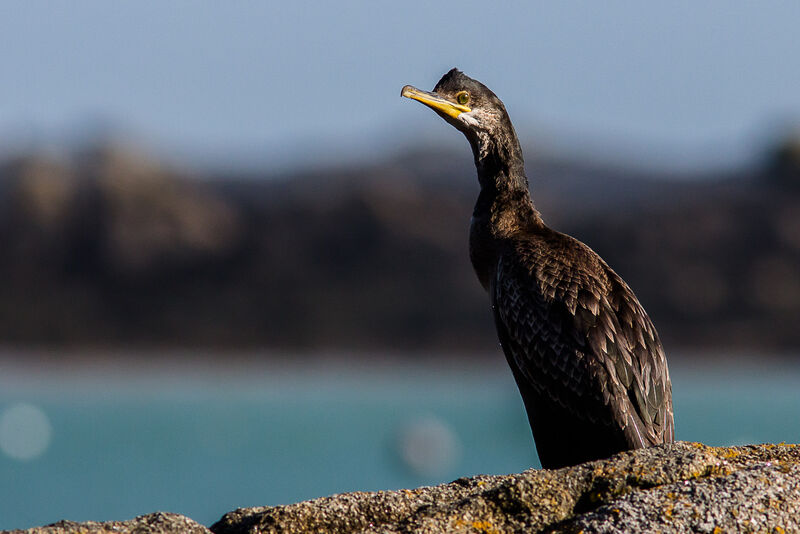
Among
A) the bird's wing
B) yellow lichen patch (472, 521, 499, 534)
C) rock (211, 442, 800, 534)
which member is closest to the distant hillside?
the bird's wing

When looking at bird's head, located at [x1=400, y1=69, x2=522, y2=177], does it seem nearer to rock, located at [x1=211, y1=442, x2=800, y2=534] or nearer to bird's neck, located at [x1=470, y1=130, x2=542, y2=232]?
bird's neck, located at [x1=470, y1=130, x2=542, y2=232]

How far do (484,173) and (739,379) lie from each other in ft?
129

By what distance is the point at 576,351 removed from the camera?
6297mm

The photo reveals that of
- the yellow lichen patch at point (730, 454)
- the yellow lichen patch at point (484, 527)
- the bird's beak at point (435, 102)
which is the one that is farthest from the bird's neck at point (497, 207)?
the yellow lichen patch at point (484, 527)

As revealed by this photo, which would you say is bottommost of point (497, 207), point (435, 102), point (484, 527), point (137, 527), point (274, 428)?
point (484, 527)

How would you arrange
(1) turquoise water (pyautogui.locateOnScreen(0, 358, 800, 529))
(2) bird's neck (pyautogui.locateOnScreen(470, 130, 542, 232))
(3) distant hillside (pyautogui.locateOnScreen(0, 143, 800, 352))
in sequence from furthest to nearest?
1. (3) distant hillside (pyautogui.locateOnScreen(0, 143, 800, 352))
2. (1) turquoise water (pyautogui.locateOnScreen(0, 358, 800, 529))
3. (2) bird's neck (pyautogui.locateOnScreen(470, 130, 542, 232))

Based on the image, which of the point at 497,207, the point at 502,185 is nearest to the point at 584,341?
the point at 497,207

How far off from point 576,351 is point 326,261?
175 ft

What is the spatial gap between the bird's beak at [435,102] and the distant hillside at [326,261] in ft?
144

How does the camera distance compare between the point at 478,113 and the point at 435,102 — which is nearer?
the point at 435,102

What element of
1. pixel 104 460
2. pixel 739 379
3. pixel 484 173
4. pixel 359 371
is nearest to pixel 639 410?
pixel 484 173

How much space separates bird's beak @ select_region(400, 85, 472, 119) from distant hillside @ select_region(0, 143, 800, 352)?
43995 millimetres

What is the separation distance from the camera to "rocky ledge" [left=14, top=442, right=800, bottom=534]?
3.28 metres

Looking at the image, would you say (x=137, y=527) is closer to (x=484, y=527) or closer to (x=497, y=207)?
(x=484, y=527)
